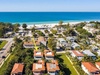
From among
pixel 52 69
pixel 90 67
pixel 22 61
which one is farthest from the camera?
pixel 22 61

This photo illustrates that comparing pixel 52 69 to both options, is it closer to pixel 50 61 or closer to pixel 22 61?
pixel 50 61

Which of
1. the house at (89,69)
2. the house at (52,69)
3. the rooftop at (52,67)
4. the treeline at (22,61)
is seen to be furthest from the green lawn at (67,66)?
the treeline at (22,61)

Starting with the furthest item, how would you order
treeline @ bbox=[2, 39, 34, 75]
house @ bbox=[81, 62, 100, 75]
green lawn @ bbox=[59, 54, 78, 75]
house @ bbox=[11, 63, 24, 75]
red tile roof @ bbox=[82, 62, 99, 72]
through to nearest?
green lawn @ bbox=[59, 54, 78, 75]
red tile roof @ bbox=[82, 62, 99, 72]
house @ bbox=[81, 62, 100, 75]
treeline @ bbox=[2, 39, 34, 75]
house @ bbox=[11, 63, 24, 75]

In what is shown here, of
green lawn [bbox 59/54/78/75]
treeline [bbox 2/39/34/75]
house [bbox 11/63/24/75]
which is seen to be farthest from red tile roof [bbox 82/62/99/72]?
house [bbox 11/63/24/75]

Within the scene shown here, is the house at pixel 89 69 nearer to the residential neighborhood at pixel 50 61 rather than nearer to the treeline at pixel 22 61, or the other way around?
the residential neighborhood at pixel 50 61

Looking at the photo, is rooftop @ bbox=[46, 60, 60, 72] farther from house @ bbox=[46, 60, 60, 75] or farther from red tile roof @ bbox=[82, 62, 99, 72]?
red tile roof @ bbox=[82, 62, 99, 72]

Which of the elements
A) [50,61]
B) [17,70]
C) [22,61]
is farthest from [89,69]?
[22,61]

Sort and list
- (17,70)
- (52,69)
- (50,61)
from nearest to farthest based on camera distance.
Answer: (17,70) → (52,69) → (50,61)

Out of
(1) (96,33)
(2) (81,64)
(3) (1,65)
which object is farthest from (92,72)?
(1) (96,33)

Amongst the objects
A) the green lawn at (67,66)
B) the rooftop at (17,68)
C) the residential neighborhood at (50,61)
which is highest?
the rooftop at (17,68)

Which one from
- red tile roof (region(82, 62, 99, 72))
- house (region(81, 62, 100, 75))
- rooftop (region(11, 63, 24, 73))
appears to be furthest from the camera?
red tile roof (region(82, 62, 99, 72))

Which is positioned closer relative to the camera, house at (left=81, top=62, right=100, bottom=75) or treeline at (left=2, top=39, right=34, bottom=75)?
treeline at (left=2, top=39, right=34, bottom=75)

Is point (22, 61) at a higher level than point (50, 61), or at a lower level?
lower
